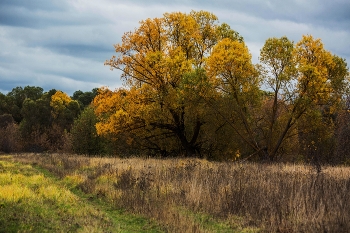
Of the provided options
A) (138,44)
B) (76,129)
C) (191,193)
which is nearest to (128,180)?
(191,193)

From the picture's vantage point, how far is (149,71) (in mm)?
31141

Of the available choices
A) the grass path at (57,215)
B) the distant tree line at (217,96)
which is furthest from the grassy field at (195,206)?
the distant tree line at (217,96)

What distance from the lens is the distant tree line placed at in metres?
27.0

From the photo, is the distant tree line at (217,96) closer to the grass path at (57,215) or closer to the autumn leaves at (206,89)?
the autumn leaves at (206,89)

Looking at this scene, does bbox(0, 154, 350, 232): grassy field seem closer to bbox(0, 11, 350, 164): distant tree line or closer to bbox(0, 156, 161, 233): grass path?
bbox(0, 156, 161, 233): grass path

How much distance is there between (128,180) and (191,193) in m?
3.74

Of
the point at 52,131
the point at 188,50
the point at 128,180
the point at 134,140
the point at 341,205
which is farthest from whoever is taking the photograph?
the point at 52,131

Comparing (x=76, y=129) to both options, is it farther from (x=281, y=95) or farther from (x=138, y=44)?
(x=281, y=95)

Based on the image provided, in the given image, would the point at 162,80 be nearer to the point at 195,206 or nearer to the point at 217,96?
the point at 217,96

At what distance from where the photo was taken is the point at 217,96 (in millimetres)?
28578

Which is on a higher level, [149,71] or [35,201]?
[149,71]

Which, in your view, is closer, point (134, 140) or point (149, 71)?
point (149, 71)

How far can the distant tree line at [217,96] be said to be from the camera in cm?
2695

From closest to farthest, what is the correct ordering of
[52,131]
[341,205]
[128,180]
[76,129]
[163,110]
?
[341,205] → [128,180] → [163,110] → [76,129] → [52,131]
